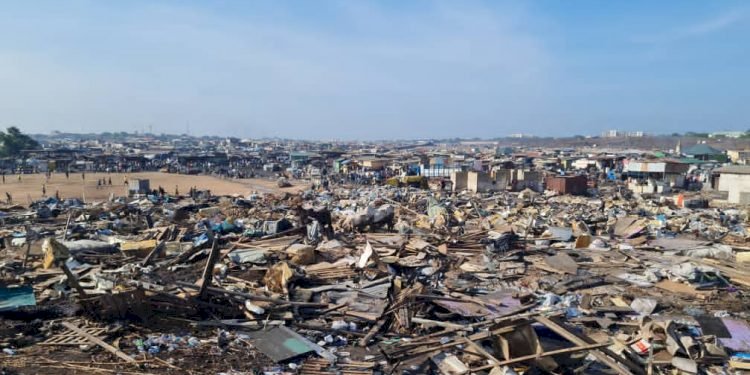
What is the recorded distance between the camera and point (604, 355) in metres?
5.95

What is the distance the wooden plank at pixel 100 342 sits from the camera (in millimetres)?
6637

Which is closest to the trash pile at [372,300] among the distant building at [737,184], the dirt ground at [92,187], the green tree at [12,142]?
the distant building at [737,184]

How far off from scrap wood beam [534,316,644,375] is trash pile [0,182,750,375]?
0.03 m

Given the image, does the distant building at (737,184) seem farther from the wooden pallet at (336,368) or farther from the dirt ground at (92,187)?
the wooden pallet at (336,368)

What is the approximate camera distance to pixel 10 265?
11.8 meters

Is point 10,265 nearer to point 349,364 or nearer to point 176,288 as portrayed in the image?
point 176,288

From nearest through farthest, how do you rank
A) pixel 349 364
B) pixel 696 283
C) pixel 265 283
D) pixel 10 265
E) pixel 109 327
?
1. pixel 349 364
2. pixel 109 327
3. pixel 265 283
4. pixel 696 283
5. pixel 10 265

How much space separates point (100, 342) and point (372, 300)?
166 inches

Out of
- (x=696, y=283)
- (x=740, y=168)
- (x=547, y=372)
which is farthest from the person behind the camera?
(x=740, y=168)

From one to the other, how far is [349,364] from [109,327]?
147 inches

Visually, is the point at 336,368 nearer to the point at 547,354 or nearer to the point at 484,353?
the point at 484,353

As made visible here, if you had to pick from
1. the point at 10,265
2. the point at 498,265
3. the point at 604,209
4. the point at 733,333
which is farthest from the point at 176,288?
the point at 604,209

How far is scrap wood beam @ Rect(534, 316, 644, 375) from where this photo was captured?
550cm

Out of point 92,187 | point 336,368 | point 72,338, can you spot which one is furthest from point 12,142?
point 336,368
